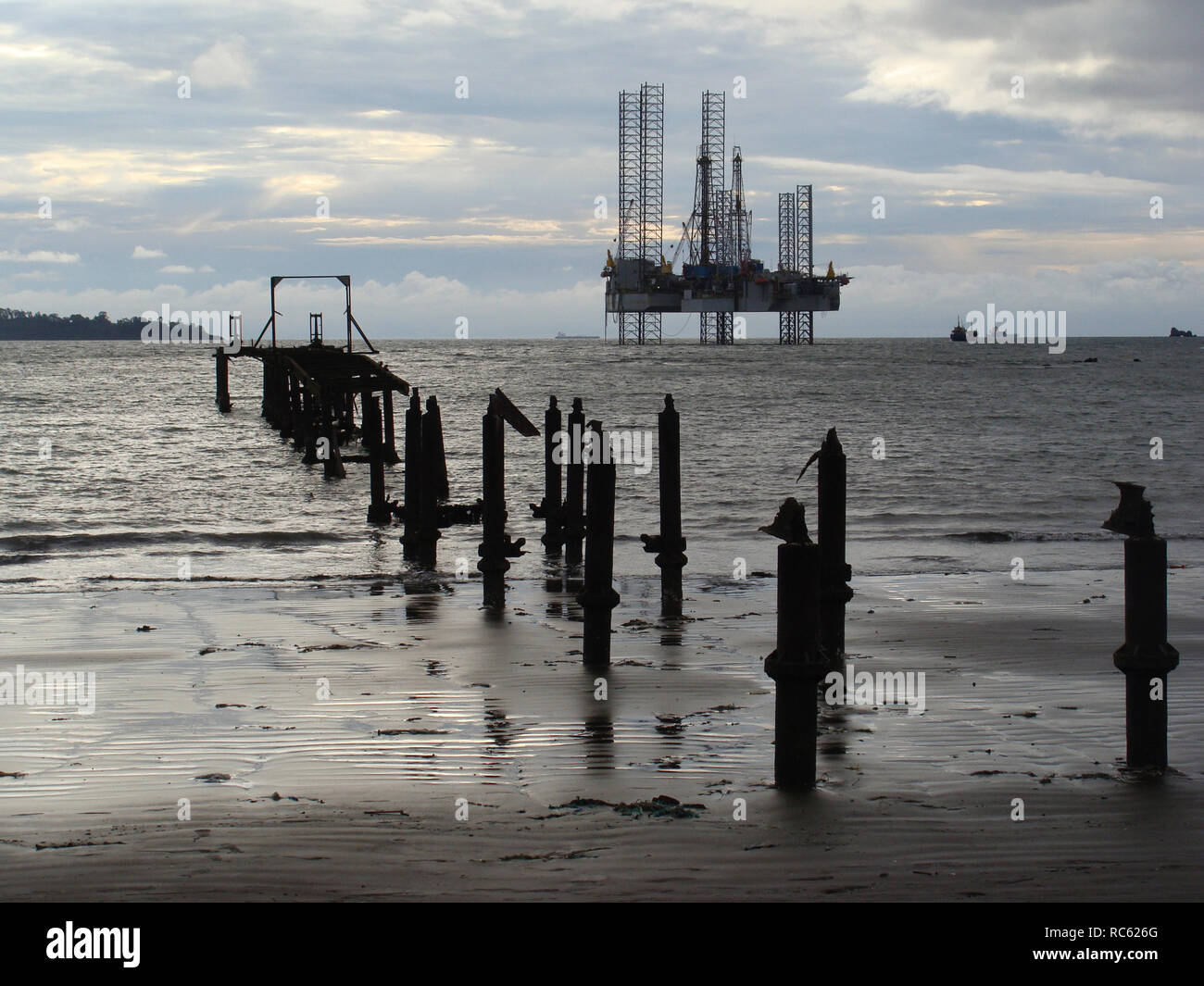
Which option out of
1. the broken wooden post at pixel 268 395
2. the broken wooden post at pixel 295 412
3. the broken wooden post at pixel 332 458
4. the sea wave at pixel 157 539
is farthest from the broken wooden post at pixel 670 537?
the broken wooden post at pixel 268 395

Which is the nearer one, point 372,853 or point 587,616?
point 372,853

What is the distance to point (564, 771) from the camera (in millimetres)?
6551

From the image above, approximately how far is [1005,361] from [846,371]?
2791cm

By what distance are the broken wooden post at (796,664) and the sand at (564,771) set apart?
208 millimetres

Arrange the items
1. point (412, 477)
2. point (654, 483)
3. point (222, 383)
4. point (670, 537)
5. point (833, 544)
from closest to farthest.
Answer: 1. point (833, 544)
2. point (670, 537)
3. point (412, 477)
4. point (654, 483)
5. point (222, 383)

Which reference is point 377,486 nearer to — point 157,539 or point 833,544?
point 157,539

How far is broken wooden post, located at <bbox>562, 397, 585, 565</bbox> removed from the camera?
14.1 meters

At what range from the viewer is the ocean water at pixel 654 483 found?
675 inches

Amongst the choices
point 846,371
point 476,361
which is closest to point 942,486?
point 846,371

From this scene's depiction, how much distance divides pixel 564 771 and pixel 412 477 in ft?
30.0

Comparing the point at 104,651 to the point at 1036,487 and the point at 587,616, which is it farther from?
the point at 1036,487

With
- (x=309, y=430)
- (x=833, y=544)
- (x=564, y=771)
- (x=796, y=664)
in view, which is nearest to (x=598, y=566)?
(x=833, y=544)
